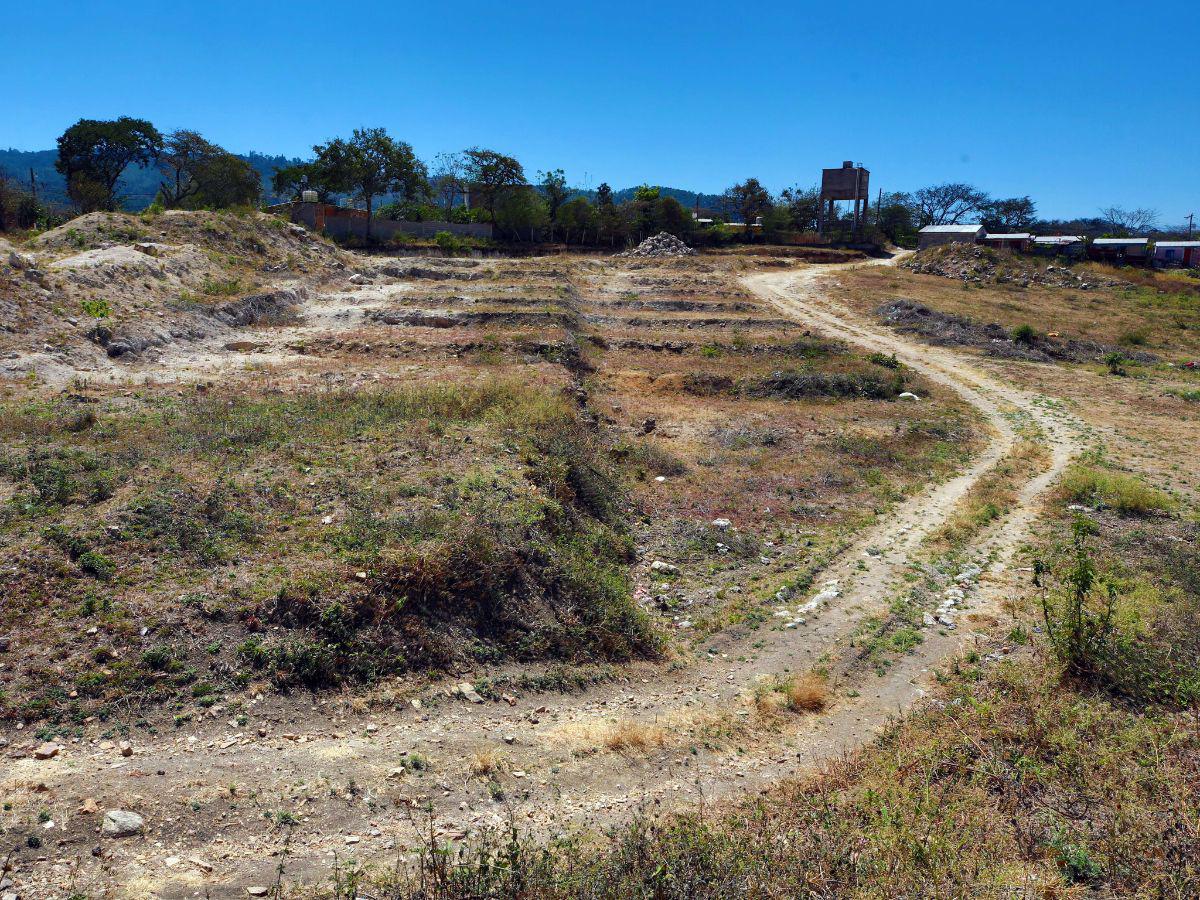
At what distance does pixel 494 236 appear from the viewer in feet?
173

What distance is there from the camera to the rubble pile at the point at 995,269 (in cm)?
4438

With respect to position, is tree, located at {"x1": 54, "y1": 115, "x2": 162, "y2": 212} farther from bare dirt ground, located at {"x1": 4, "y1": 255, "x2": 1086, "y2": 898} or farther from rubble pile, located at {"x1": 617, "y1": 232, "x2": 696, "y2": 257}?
bare dirt ground, located at {"x1": 4, "y1": 255, "x2": 1086, "y2": 898}

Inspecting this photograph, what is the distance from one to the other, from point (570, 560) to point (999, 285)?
142ft

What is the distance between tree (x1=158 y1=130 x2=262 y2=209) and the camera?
4562 centimetres

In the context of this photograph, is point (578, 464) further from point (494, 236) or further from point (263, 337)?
point (494, 236)

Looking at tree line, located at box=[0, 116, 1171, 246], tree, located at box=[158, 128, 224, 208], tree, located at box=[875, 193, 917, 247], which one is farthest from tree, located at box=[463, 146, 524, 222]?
tree, located at box=[875, 193, 917, 247]

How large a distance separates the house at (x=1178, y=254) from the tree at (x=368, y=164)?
59485mm

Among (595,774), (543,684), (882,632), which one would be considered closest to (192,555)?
(543,684)

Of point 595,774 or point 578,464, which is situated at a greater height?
point 578,464

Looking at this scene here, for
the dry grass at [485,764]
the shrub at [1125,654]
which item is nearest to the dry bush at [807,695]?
the shrub at [1125,654]

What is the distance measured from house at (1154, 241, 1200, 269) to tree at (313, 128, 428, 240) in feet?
195

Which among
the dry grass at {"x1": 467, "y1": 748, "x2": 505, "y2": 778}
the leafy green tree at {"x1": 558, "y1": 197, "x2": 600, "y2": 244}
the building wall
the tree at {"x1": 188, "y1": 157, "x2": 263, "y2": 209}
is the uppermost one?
the tree at {"x1": 188, "y1": 157, "x2": 263, "y2": 209}

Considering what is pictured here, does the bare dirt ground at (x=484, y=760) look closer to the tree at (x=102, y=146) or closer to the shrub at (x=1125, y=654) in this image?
the shrub at (x=1125, y=654)

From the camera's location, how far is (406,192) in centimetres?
5034
